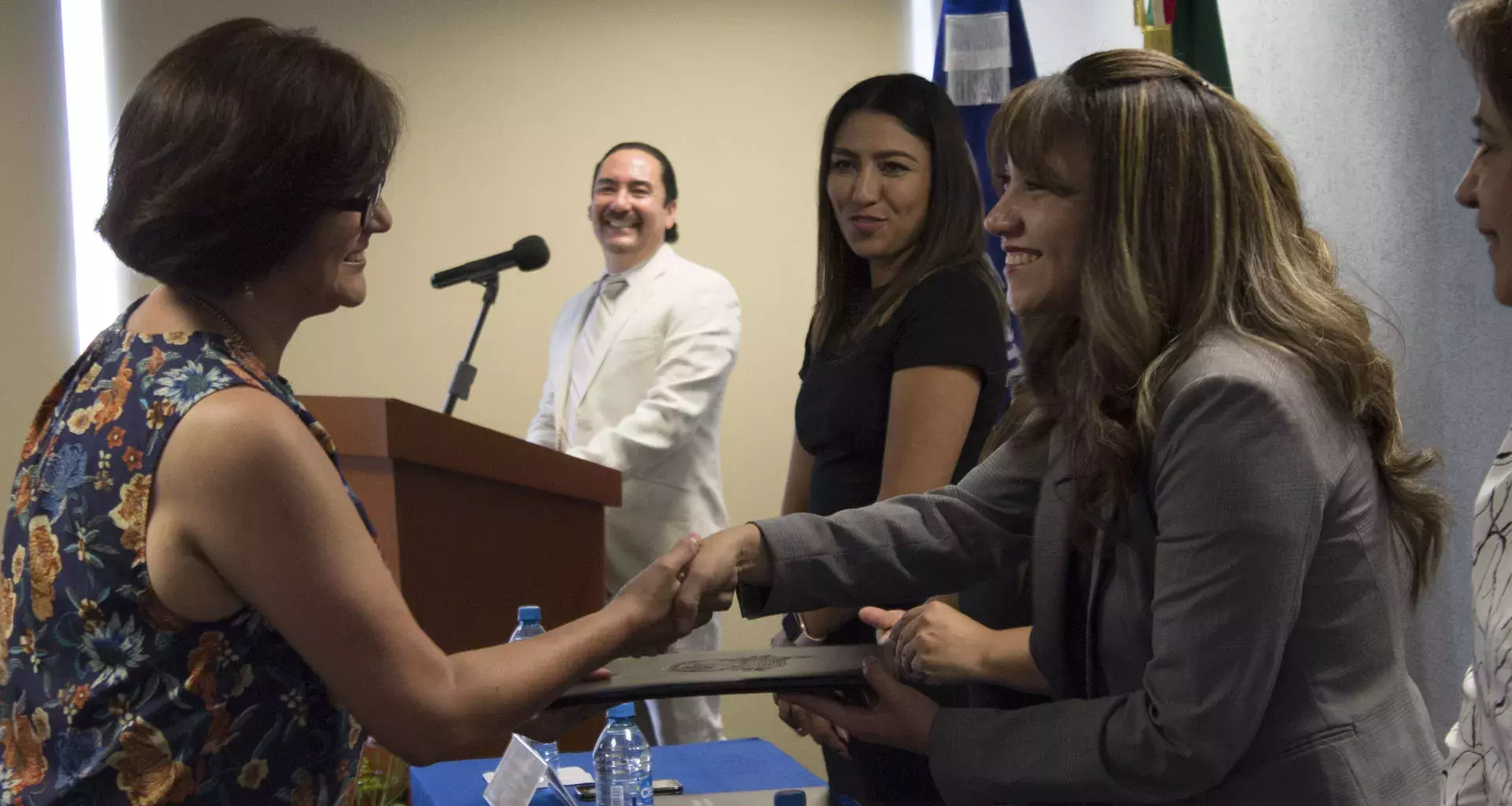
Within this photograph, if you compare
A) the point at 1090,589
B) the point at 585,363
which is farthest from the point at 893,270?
the point at 585,363

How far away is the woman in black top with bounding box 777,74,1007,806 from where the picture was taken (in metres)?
2.07

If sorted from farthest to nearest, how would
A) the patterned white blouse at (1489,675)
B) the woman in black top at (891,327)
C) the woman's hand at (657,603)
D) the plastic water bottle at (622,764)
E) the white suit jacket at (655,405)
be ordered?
the white suit jacket at (655,405) → the woman in black top at (891,327) → the plastic water bottle at (622,764) → the woman's hand at (657,603) → the patterned white blouse at (1489,675)

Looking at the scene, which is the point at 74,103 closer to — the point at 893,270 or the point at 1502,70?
the point at 893,270

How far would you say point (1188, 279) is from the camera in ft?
Answer: 4.23

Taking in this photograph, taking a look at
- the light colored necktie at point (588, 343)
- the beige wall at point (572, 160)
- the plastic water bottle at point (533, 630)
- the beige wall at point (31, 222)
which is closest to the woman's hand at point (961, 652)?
the plastic water bottle at point (533, 630)

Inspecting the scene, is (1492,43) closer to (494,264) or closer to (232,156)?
(232,156)

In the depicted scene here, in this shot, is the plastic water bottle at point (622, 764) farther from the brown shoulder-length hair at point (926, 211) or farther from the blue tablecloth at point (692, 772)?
the brown shoulder-length hair at point (926, 211)

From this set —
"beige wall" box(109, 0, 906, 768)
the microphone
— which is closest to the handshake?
the microphone

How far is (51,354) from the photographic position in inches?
190

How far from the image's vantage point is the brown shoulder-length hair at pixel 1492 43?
3.42 ft

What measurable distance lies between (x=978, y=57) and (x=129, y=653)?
2.91 m

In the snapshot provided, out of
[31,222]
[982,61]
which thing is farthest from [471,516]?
[31,222]

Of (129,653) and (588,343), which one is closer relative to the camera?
(129,653)

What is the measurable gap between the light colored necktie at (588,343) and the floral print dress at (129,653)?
9.10 feet
